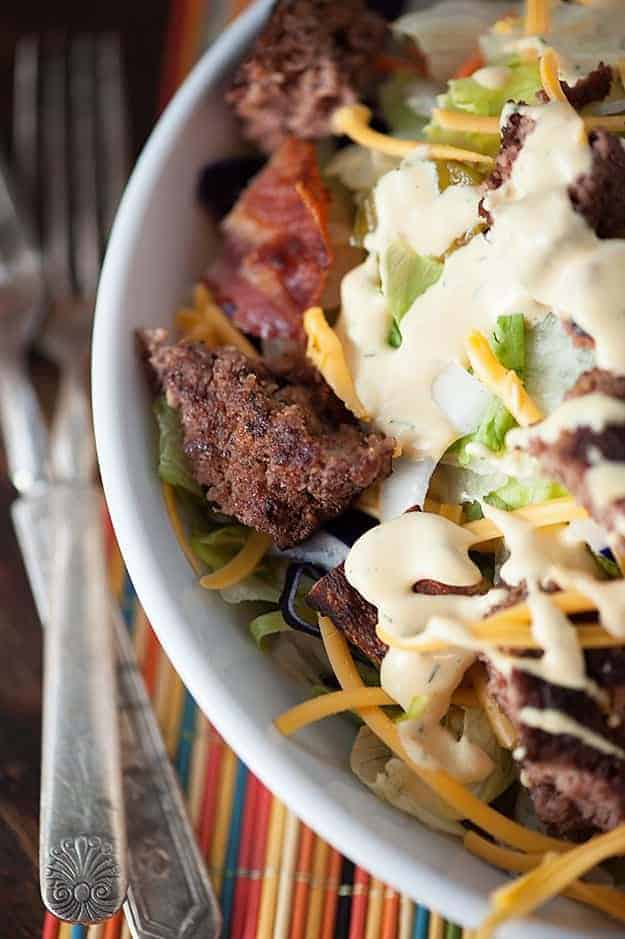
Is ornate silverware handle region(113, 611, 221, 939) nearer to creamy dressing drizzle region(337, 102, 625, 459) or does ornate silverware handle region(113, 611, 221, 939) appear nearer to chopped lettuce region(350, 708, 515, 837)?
chopped lettuce region(350, 708, 515, 837)

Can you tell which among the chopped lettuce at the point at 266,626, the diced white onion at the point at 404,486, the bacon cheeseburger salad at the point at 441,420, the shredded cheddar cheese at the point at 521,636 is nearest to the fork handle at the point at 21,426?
the bacon cheeseburger salad at the point at 441,420

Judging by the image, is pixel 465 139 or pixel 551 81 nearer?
pixel 551 81

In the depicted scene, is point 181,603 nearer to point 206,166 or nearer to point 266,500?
point 266,500

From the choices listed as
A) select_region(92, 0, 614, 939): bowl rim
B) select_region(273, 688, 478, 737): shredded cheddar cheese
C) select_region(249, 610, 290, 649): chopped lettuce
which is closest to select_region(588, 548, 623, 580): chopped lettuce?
select_region(273, 688, 478, 737): shredded cheddar cheese

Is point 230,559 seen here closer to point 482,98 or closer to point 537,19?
point 482,98

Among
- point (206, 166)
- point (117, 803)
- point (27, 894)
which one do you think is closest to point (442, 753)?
point (117, 803)

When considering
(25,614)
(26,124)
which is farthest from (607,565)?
(26,124)
